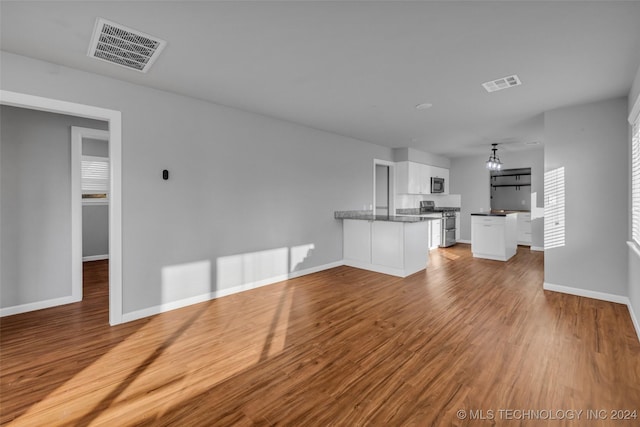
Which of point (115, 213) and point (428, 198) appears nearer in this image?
point (115, 213)

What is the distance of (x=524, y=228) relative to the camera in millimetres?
8055

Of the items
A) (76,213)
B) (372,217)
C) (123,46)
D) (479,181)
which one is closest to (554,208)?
(372,217)

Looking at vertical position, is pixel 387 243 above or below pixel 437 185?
below

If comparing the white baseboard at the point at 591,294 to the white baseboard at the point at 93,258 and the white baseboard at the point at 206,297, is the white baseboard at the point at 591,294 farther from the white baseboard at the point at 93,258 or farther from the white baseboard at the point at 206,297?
the white baseboard at the point at 93,258

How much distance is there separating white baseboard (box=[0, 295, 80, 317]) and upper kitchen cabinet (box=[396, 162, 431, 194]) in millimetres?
6511

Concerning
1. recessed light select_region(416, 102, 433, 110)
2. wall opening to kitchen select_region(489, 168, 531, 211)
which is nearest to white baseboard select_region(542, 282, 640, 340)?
recessed light select_region(416, 102, 433, 110)

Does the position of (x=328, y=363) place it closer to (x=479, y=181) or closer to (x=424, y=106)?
(x=424, y=106)

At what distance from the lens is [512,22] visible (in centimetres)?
205

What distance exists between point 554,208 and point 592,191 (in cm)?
45

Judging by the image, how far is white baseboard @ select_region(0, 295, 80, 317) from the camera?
10.9ft

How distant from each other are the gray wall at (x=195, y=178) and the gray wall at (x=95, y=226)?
12.7ft

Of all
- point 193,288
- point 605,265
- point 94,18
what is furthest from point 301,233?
point 605,265

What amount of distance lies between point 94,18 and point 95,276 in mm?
4556

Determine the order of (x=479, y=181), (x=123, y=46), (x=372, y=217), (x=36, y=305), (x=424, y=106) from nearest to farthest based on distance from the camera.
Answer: (x=123, y=46)
(x=36, y=305)
(x=424, y=106)
(x=372, y=217)
(x=479, y=181)
